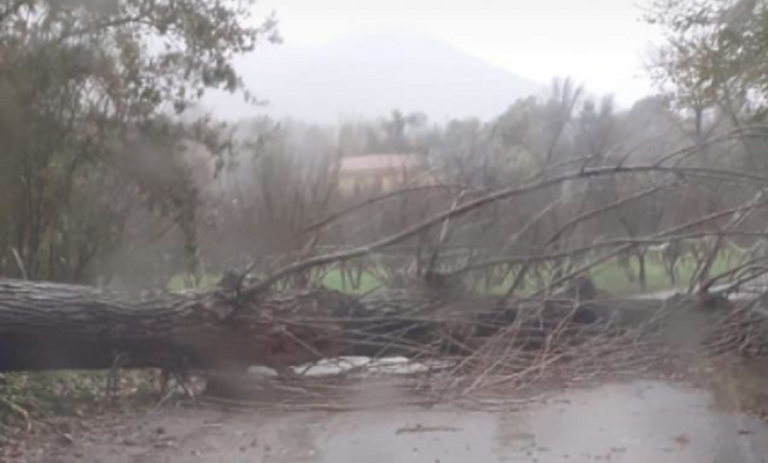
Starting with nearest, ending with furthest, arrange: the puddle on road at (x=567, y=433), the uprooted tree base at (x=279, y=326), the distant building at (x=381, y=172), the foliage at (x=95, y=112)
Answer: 1. the puddle on road at (x=567, y=433)
2. the uprooted tree base at (x=279, y=326)
3. the distant building at (x=381, y=172)
4. the foliage at (x=95, y=112)

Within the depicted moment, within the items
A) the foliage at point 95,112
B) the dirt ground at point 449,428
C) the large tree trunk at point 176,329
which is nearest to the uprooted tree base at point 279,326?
the large tree trunk at point 176,329

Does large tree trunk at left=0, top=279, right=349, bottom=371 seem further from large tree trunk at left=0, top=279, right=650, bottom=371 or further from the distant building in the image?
the distant building

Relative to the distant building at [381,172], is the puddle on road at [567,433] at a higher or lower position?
lower

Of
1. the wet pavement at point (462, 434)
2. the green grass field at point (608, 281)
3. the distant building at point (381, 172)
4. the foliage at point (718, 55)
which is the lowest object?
the wet pavement at point (462, 434)

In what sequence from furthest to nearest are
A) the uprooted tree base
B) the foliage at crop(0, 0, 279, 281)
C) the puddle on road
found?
the foliage at crop(0, 0, 279, 281)
the uprooted tree base
the puddle on road

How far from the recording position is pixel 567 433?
15.6 feet

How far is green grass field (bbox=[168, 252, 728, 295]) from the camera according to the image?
5434mm

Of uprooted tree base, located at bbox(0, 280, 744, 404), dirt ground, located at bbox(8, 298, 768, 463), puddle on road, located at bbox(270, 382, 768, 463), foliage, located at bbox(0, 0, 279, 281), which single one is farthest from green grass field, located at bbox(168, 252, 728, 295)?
foliage, located at bbox(0, 0, 279, 281)

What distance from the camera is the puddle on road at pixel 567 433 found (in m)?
4.53

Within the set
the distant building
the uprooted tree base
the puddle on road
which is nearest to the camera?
the puddle on road

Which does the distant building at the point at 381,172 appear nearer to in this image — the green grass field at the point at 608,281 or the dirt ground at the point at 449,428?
the green grass field at the point at 608,281

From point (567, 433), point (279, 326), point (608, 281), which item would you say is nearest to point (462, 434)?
point (567, 433)

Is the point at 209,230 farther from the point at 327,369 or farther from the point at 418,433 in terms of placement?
the point at 418,433

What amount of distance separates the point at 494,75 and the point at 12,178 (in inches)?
127
